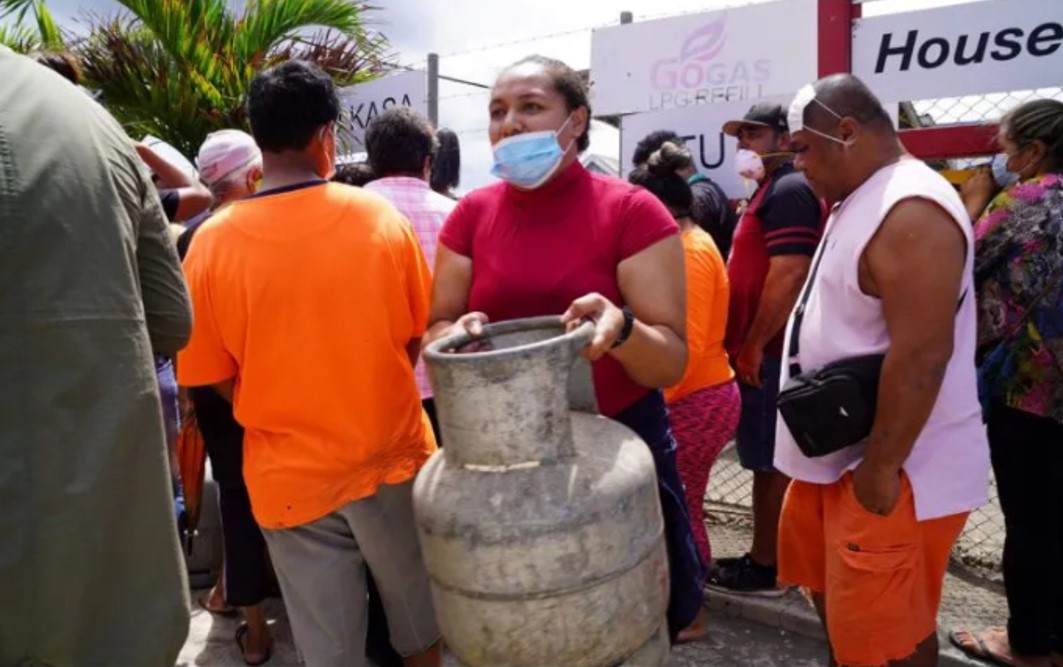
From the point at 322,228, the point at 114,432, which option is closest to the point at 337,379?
the point at 322,228

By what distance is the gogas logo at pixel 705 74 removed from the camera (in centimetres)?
480

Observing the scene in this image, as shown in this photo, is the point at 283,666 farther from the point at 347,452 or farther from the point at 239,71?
the point at 239,71

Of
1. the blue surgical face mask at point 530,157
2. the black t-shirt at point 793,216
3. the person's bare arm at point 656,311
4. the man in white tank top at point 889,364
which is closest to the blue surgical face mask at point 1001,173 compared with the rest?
the black t-shirt at point 793,216

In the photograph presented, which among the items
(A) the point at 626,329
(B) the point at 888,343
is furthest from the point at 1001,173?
(A) the point at 626,329

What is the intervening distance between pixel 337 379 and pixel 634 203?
3.01ft

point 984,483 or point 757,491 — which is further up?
point 984,483

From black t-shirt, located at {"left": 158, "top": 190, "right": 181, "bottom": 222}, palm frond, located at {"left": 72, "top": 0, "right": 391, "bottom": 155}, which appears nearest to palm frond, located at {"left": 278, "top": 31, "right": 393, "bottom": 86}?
palm frond, located at {"left": 72, "top": 0, "right": 391, "bottom": 155}

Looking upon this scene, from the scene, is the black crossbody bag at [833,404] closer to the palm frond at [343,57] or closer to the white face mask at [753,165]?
Answer: the white face mask at [753,165]

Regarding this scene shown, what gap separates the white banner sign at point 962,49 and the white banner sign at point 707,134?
0.72 meters

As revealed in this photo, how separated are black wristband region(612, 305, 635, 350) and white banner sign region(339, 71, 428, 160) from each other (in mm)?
5162

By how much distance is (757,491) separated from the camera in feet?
12.7

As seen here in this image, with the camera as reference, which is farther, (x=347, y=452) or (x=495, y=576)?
(x=347, y=452)

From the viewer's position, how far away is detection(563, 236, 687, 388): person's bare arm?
6.35 ft

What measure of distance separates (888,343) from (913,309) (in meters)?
0.15
